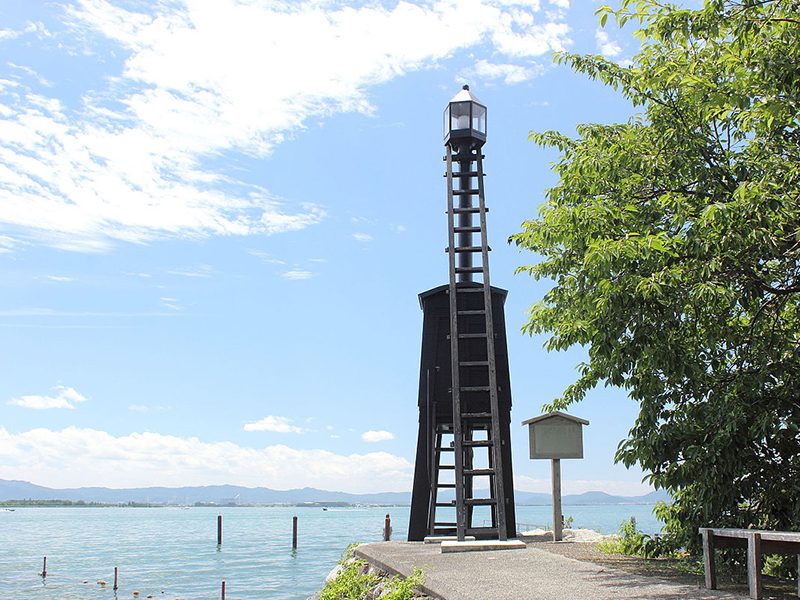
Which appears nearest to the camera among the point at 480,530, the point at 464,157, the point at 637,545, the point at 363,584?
the point at 363,584

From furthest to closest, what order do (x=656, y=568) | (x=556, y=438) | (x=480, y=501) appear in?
1. (x=556, y=438)
2. (x=480, y=501)
3. (x=656, y=568)

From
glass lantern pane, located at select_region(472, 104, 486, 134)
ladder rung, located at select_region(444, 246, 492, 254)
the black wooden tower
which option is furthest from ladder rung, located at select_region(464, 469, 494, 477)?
glass lantern pane, located at select_region(472, 104, 486, 134)

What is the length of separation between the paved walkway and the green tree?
1.62m

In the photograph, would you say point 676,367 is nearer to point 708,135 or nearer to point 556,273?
point 556,273

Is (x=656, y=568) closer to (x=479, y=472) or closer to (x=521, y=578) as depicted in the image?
(x=521, y=578)

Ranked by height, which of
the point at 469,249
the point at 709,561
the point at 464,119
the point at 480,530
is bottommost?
the point at 480,530

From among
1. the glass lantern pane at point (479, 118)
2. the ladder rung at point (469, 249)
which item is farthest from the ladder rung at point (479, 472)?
the glass lantern pane at point (479, 118)

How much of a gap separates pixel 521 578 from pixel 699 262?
476 centimetres

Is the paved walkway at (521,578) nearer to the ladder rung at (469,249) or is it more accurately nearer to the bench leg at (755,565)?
the bench leg at (755,565)

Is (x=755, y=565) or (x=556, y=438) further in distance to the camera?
(x=556, y=438)

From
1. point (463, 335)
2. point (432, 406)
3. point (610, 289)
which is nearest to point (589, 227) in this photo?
point (610, 289)

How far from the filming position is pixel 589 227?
10.1 metres

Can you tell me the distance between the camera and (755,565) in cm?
829

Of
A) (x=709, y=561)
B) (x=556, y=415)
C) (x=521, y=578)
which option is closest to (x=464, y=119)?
(x=556, y=415)
